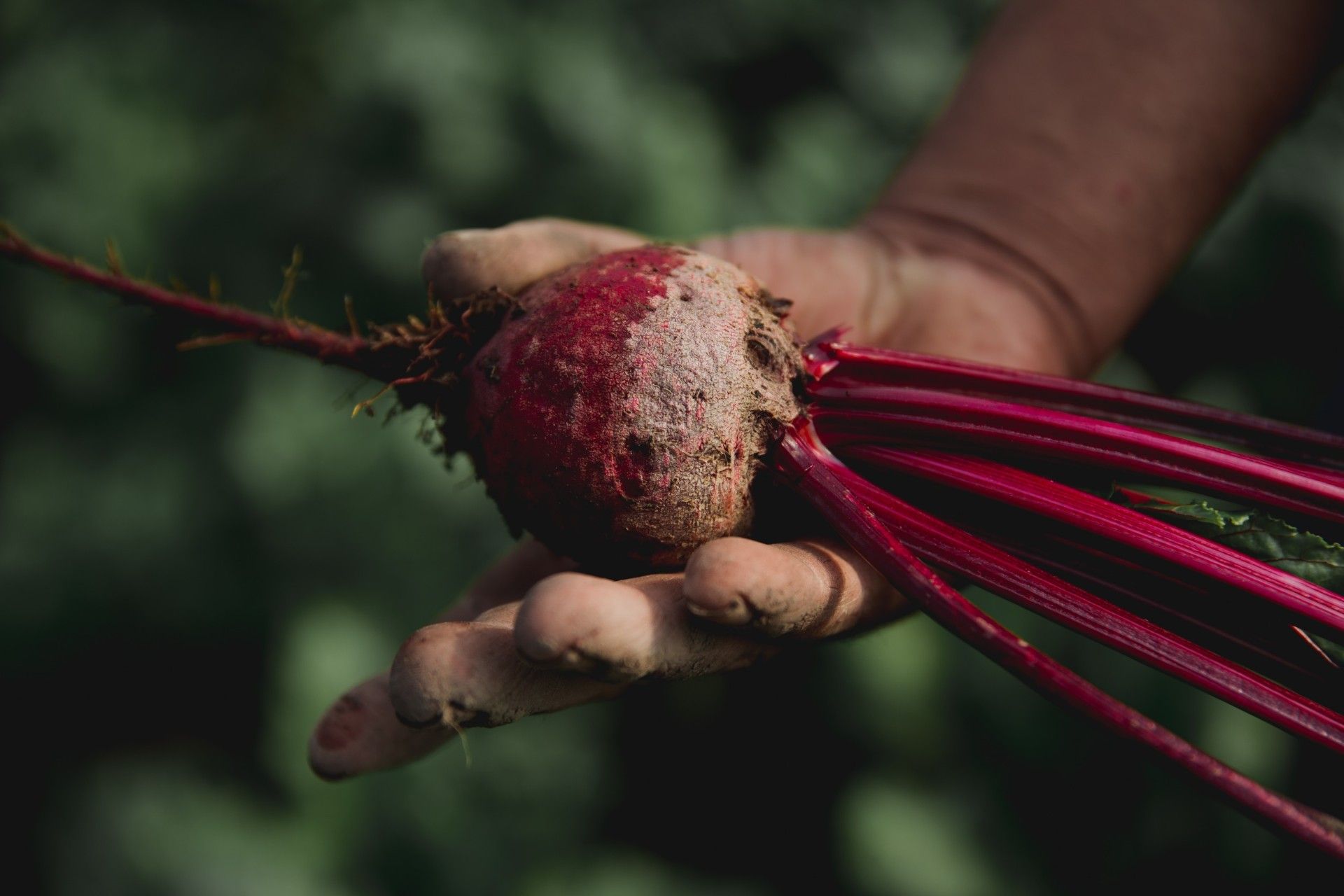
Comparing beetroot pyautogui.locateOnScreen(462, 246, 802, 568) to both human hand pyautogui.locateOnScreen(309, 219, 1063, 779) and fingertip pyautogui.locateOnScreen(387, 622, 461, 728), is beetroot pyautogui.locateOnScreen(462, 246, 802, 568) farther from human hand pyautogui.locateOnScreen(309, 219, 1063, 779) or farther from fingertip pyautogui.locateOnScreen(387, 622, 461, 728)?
fingertip pyautogui.locateOnScreen(387, 622, 461, 728)

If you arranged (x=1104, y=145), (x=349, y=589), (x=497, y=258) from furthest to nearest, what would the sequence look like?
1. (x=349, y=589)
2. (x=1104, y=145)
3. (x=497, y=258)

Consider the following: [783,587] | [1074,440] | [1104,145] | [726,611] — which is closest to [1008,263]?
[1104,145]

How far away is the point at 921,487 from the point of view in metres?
1.94

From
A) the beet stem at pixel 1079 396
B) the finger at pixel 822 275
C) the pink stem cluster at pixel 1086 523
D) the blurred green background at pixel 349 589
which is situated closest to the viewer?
the pink stem cluster at pixel 1086 523

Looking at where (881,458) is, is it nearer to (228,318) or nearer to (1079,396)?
(1079,396)

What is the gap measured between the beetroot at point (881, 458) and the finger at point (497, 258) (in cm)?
6

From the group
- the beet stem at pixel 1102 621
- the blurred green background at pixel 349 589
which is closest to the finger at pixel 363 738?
the beet stem at pixel 1102 621

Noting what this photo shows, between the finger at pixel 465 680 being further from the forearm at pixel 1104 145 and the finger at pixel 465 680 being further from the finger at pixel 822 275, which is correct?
the forearm at pixel 1104 145

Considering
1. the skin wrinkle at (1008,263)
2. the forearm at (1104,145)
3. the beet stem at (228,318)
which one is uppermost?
the forearm at (1104,145)

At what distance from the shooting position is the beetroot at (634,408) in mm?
1735

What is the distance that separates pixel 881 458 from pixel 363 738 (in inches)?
48.8

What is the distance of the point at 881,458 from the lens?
6.32 feet

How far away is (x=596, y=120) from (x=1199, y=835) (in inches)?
144

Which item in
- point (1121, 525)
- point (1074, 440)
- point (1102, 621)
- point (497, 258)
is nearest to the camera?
point (1102, 621)
